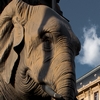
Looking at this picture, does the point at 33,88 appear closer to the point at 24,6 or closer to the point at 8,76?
the point at 8,76

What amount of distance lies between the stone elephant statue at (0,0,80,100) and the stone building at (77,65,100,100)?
28977mm

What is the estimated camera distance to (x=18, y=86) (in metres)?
2.48

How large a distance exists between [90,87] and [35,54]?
2999 cm

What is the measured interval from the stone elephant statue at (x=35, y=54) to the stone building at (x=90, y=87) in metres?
29.0

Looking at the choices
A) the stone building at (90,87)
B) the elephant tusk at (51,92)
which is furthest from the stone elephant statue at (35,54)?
the stone building at (90,87)

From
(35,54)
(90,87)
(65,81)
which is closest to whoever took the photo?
(65,81)

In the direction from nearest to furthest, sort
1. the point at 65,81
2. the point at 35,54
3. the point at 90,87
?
the point at 65,81
the point at 35,54
the point at 90,87

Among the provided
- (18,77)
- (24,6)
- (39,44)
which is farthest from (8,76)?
(24,6)

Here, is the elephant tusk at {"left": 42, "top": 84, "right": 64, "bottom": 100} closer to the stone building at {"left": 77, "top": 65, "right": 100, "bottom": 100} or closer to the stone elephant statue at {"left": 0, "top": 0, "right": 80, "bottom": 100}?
→ the stone elephant statue at {"left": 0, "top": 0, "right": 80, "bottom": 100}

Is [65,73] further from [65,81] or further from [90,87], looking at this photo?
[90,87]

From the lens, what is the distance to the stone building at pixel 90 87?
3197cm

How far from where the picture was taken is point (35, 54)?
8.01 feet

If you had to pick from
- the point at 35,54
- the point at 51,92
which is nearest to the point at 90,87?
the point at 35,54

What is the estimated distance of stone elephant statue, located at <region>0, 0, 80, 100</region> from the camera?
2231 millimetres
